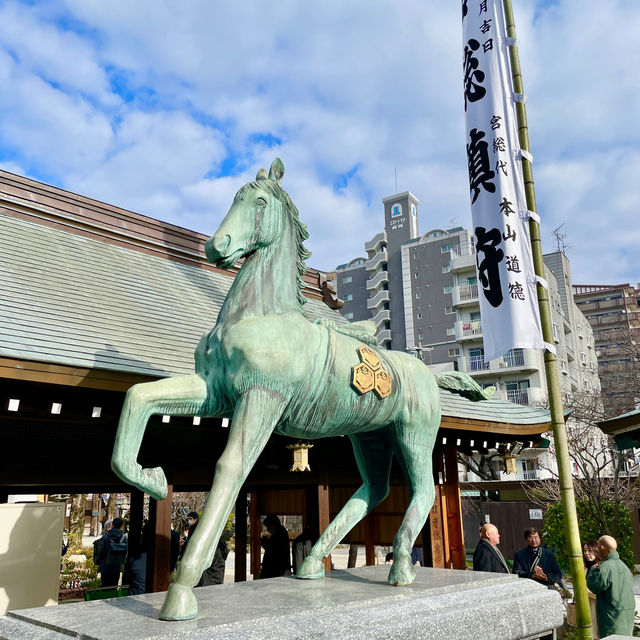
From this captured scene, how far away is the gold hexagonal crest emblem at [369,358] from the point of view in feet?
11.6

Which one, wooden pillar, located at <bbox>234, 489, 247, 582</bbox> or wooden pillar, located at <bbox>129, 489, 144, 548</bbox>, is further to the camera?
wooden pillar, located at <bbox>234, 489, 247, 582</bbox>

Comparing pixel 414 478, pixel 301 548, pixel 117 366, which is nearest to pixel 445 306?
pixel 301 548

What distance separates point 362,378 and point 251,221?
1.08 metres

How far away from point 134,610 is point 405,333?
40.0 m

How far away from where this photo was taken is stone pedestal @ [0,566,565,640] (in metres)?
2.44

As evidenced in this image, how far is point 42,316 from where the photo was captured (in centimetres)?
541

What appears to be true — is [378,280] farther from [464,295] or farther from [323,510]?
[323,510]

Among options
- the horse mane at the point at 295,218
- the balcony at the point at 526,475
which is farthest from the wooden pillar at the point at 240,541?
the balcony at the point at 526,475

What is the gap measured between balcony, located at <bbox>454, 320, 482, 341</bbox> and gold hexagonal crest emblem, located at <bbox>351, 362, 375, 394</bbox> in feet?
113

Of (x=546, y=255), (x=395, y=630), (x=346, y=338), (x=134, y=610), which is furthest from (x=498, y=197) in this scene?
(x=546, y=255)

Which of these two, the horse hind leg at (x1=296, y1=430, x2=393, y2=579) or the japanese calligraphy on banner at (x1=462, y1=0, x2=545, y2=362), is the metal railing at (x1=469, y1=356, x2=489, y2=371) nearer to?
the japanese calligraphy on banner at (x1=462, y1=0, x2=545, y2=362)

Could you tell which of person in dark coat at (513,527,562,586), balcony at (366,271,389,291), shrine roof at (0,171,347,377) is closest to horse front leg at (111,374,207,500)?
shrine roof at (0,171,347,377)

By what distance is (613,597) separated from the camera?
17.5 ft

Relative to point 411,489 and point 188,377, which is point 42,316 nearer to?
point 188,377
